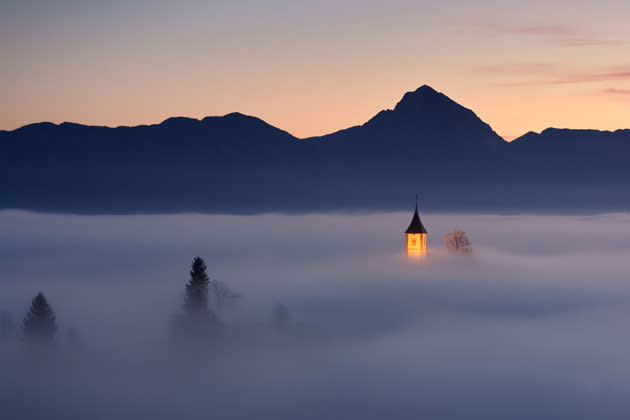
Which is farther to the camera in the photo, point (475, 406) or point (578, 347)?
point (578, 347)

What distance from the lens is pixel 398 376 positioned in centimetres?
8669

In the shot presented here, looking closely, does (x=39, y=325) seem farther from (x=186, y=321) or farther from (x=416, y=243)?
(x=416, y=243)

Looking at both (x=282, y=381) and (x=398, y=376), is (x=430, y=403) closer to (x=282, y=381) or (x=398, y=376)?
(x=398, y=376)

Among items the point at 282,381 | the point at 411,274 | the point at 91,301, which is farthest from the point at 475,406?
the point at 91,301

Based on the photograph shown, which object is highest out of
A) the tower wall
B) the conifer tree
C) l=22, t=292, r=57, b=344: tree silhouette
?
the tower wall

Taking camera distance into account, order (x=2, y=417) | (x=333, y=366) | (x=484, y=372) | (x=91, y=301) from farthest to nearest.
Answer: (x=91, y=301) → (x=484, y=372) → (x=333, y=366) → (x=2, y=417)

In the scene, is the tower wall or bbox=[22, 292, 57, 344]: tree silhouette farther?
the tower wall

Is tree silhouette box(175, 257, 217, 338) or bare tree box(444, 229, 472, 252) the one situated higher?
bare tree box(444, 229, 472, 252)

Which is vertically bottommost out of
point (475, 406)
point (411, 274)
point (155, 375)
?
point (475, 406)

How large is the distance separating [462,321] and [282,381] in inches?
1988

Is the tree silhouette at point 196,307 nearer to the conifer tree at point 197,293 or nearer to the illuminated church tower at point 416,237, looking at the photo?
the conifer tree at point 197,293

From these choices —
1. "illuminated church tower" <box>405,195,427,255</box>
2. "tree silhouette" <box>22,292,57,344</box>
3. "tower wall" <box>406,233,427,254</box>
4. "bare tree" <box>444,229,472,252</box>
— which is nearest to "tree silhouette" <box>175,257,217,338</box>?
"tree silhouette" <box>22,292,57,344</box>

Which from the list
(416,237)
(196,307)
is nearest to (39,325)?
(196,307)

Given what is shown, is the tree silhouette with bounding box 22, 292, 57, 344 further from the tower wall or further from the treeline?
the tower wall
